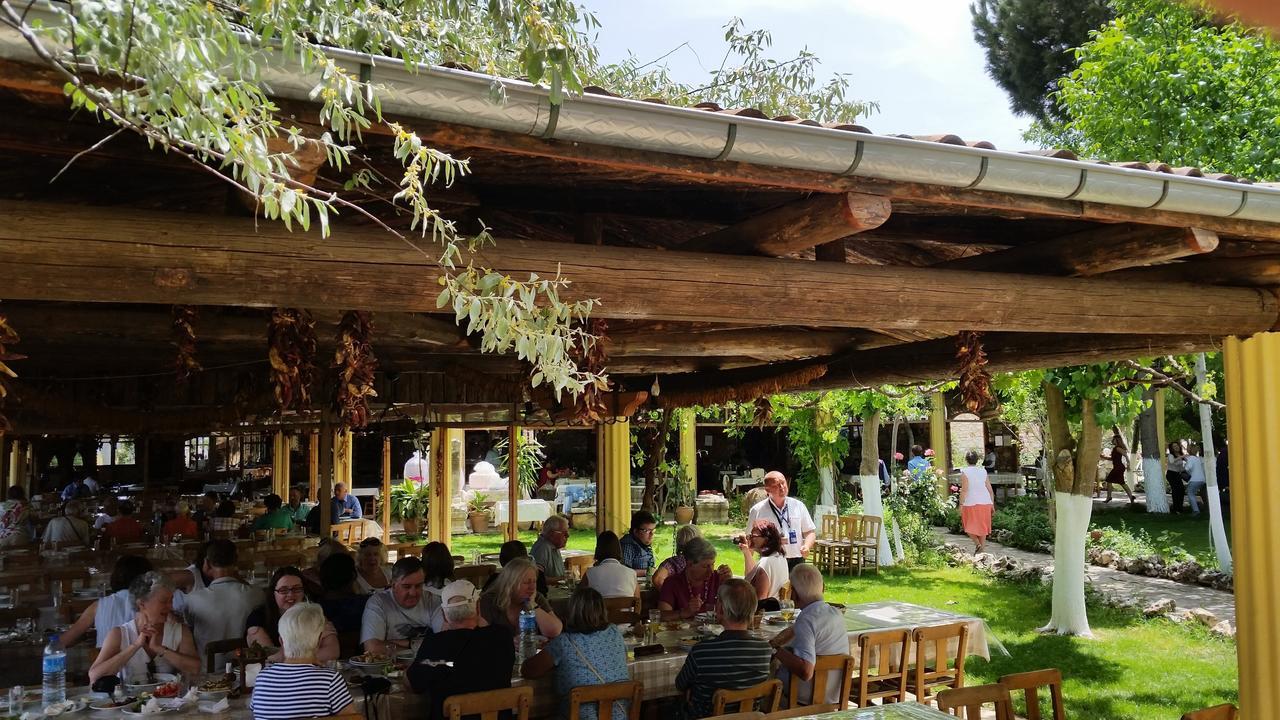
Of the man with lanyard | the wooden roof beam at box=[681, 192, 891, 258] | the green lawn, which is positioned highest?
the wooden roof beam at box=[681, 192, 891, 258]

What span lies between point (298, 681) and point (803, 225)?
265 centimetres

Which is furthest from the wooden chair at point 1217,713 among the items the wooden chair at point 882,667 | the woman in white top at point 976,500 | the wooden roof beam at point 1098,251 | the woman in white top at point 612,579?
the woman in white top at point 976,500

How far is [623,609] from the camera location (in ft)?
21.4

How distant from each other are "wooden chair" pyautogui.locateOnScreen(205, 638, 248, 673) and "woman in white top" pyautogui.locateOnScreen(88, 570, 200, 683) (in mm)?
338

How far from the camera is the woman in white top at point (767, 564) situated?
270 inches

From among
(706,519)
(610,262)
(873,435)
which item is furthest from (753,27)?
(706,519)

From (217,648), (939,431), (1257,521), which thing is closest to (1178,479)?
(939,431)

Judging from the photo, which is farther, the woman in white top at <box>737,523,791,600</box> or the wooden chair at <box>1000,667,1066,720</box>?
the woman in white top at <box>737,523,791,600</box>

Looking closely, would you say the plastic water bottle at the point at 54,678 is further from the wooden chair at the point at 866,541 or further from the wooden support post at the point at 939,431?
the wooden support post at the point at 939,431

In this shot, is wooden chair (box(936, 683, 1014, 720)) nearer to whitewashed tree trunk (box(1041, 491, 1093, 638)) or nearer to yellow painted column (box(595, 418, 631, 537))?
whitewashed tree trunk (box(1041, 491, 1093, 638))

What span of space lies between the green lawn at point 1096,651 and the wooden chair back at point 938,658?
131 centimetres

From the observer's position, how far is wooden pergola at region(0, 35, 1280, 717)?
2.60m

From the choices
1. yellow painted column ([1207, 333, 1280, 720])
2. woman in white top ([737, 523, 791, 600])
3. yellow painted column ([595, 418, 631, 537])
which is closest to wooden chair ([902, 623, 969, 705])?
woman in white top ([737, 523, 791, 600])

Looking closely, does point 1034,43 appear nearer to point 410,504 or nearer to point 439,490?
point 410,504
